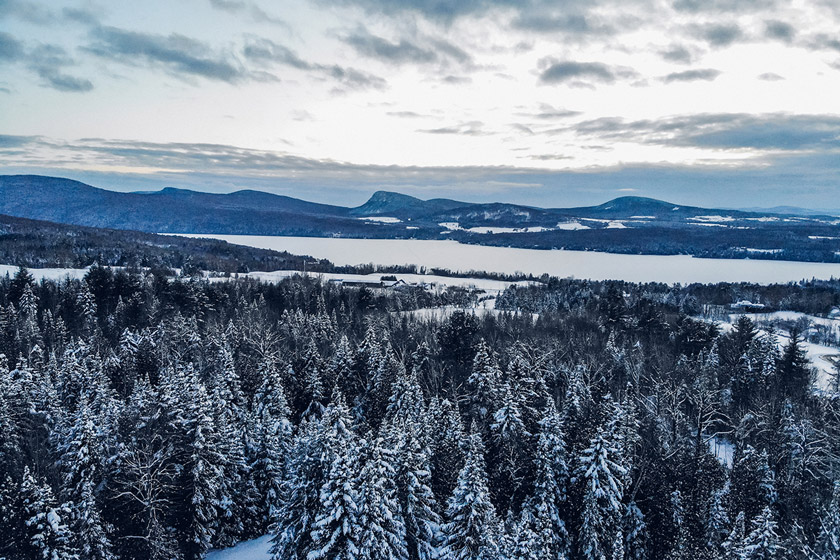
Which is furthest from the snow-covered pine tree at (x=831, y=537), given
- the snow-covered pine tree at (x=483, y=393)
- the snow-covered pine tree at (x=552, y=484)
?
the snow-covered pine tree at (x=483, y=393)

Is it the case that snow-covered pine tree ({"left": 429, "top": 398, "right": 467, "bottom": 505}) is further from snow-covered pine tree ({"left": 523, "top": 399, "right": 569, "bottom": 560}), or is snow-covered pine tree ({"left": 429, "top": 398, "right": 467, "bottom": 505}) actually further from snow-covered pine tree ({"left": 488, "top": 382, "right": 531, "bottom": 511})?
snow-covered pine tree ({"left": 523, "top": 399, "right": 569, "bottom": 560})

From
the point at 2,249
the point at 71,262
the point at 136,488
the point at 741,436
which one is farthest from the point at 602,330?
the point at 2,249

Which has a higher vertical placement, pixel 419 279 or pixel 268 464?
pixel 268 464

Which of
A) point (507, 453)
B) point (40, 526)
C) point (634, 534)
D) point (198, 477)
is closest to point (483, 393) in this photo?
point (507, 453)

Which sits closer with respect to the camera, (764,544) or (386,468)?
(764,544)

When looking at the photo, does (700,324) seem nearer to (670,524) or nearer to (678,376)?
(678,376)

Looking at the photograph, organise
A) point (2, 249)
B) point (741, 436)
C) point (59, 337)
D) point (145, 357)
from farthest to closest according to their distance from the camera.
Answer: point (2, 249), point (59, 337), point (145, 357), point (741, 436)

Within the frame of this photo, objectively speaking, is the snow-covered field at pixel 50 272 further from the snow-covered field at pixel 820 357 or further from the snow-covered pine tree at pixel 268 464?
the snow-covered field at pixel 820 357

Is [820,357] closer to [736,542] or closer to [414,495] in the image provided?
[736,542]
